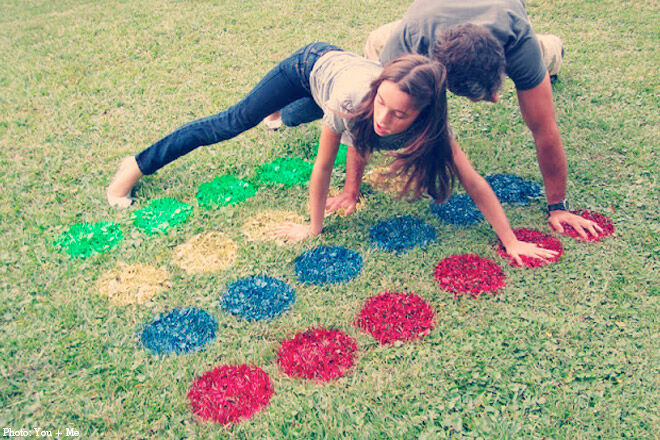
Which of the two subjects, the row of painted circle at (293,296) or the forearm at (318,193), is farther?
the forearm at (318,193)

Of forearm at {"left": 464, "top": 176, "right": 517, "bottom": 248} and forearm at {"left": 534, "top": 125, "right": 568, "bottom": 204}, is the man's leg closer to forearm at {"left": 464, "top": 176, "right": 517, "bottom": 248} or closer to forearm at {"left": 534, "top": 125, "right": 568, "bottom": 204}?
forearm at {"left": 534, "top": 125, "right": 568, "bottom": 204}

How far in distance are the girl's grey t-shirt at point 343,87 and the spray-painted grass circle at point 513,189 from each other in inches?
52.2

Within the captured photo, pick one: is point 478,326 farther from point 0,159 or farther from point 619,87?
point 0,159

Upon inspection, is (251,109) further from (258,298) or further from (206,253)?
(258,298)

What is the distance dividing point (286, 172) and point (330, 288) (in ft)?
4.71

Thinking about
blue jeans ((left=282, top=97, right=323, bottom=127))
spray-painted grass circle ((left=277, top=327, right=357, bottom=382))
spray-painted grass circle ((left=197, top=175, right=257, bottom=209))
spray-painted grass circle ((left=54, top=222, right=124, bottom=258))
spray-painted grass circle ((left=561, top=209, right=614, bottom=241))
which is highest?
blue jeans ((left=282, top=97, right=323, bottom=127))

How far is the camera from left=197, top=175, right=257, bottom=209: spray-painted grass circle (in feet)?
13.2

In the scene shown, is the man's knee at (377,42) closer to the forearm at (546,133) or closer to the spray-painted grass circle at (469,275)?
the forearm at (546,133)

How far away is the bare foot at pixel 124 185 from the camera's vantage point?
3992mm

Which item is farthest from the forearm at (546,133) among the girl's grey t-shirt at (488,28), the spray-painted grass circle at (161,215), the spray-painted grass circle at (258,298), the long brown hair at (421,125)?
the spray-painted grass circle at (161,215)

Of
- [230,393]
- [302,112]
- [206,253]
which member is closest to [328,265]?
[206,253]

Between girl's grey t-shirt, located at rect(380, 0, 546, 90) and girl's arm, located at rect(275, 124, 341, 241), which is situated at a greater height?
girl's grey t-shirt, located at rect(380, 0, 546, 90)

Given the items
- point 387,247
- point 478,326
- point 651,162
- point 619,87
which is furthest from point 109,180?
point 619,87

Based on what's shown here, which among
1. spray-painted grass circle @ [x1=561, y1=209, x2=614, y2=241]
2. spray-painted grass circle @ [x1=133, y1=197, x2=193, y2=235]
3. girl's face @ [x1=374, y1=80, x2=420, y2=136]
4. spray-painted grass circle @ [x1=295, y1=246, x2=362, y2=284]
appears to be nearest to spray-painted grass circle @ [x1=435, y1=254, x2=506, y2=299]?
spray-painted grass circle @ [x1=295, y1=246, x2=362, y2=284]
